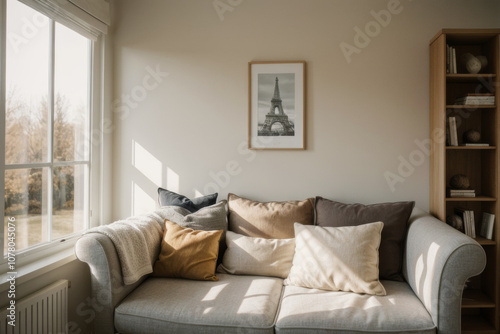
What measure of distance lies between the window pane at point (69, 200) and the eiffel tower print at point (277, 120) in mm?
1451

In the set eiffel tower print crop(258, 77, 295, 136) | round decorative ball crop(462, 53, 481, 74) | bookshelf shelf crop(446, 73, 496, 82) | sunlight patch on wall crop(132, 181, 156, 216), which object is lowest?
sunlight patch on wall crop(132, 181, 156, 216)

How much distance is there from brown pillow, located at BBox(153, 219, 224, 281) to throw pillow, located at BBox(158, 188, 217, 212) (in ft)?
1.33

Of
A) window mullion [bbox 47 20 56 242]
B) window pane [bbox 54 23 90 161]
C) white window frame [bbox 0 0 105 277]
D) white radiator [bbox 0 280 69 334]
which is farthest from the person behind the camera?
window pane [bbox 54 23 90 161]

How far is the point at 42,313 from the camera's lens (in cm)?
206

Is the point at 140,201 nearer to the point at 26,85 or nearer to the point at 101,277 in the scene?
the point at 101,277

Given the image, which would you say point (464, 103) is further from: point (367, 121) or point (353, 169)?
point (353, 169)

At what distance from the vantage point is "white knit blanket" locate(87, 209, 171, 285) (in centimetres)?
218

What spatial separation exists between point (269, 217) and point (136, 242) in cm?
95

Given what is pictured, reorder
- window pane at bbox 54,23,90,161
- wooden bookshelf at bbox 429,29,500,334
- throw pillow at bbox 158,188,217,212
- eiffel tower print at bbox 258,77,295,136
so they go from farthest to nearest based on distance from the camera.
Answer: eiffel tower print at bbox 258,77,295,136 → throw pillow at bbox 158,188,217,212 → wooden bookshelf at bbox 429,29,500,334 → window pane at bbox 54,23,90,161

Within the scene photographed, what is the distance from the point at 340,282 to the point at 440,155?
1.20m

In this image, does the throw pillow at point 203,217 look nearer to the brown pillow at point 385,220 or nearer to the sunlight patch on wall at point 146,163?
the sunlight patch on wall at point 146,163

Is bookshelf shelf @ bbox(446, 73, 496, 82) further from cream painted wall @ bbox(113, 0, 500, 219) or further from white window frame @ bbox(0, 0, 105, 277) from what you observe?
white window frame @ bbox(0, 0, 105, 277)

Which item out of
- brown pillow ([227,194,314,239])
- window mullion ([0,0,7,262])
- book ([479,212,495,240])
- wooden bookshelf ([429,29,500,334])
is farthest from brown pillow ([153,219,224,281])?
book ([479,212,495,240])

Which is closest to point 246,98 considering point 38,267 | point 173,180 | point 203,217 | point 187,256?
point 173,180
